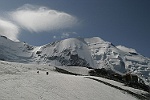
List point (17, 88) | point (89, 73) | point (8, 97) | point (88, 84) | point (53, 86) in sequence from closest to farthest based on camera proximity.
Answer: point (8, 97), point (17, 88), point (53, 86), point (88, 84), point (89, 73)

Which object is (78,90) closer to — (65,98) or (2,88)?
(65,98)

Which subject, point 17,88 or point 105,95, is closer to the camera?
point 17,88

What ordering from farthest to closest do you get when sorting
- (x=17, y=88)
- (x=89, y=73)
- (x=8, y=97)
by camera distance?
1. (x=89, y=73)
2. (x=17, y=88)
3. (x=8, y=97)

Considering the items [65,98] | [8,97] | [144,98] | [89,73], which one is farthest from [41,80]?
[89,73]

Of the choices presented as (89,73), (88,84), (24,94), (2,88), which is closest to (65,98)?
(24,94)

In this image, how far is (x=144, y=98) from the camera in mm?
50781

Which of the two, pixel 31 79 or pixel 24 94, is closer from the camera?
pixel 24 94

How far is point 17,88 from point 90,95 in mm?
11478

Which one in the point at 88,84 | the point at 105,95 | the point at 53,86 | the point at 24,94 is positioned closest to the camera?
the point at 24,94

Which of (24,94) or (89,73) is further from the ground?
(89,73)

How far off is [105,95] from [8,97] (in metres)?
18.7

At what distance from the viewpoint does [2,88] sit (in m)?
31.8

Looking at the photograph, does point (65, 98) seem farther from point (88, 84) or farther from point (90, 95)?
point (88, 84)

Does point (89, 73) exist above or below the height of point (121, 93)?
above
